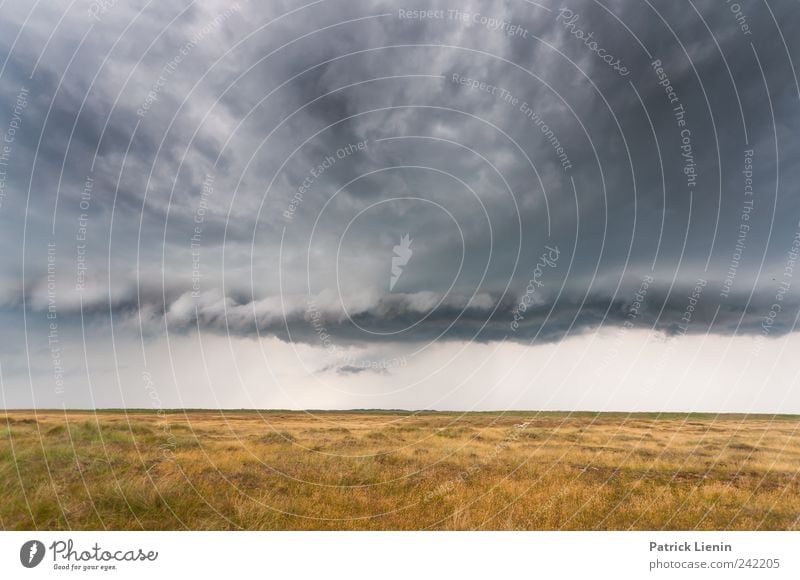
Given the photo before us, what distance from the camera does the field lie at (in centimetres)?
1739

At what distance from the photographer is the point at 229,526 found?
1686 cm

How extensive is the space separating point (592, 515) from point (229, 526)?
12032 mm

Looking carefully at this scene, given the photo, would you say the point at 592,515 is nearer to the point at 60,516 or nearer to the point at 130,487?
the point at 130,487

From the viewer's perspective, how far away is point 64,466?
21031 mm

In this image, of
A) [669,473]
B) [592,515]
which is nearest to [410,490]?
[592,515]

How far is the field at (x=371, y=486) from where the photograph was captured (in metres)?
17.4

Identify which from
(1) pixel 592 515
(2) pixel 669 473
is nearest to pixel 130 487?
(1) pixel 592 515

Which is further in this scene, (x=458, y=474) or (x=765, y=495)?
(x=458, y=474)

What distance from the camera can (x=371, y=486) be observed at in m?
21.5

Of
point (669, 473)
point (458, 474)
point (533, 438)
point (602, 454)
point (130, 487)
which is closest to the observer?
point (130, 487)

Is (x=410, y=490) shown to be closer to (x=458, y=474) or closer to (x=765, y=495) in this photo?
(x=458, y=474)
